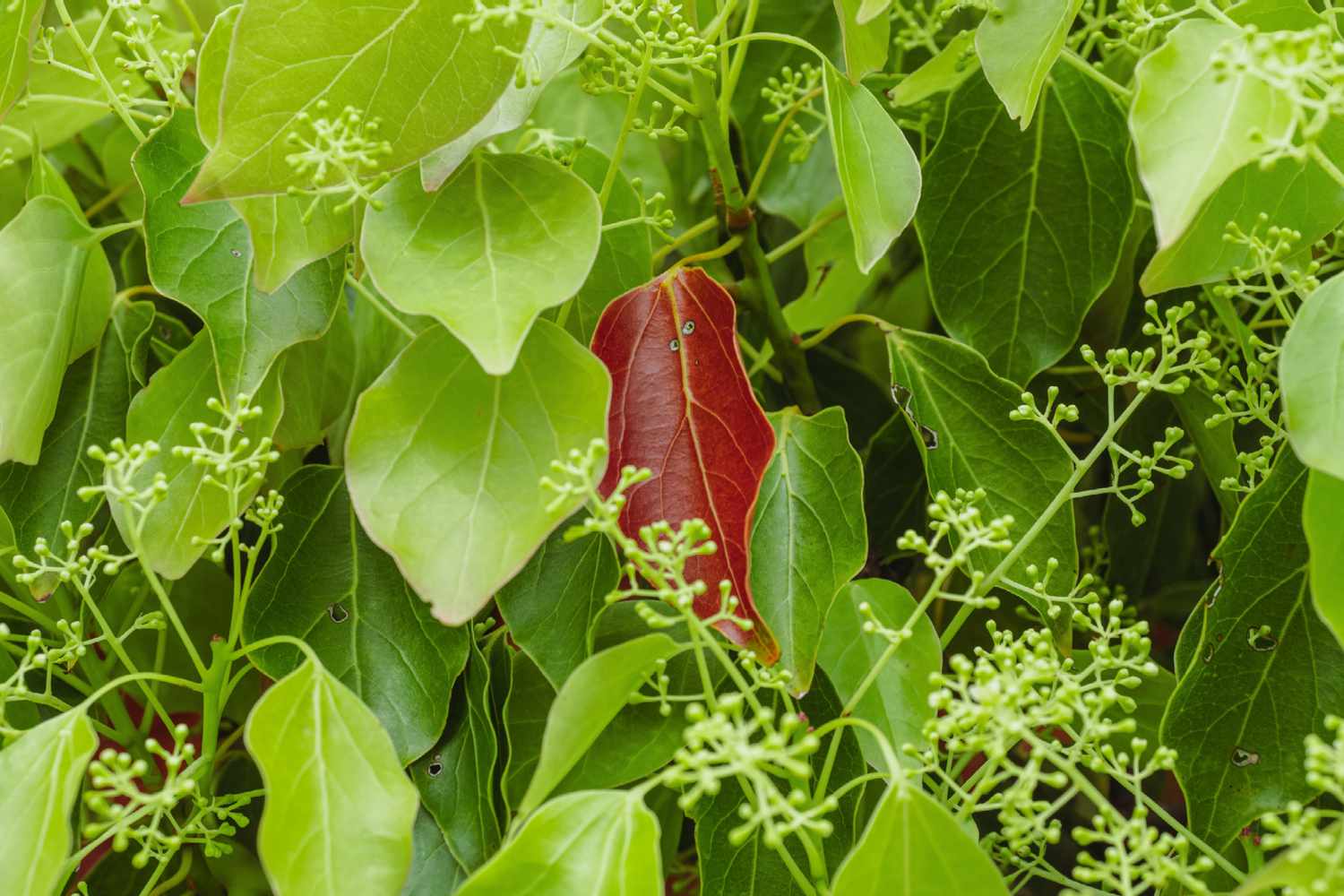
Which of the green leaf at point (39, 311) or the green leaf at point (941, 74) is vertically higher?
the green leaf at point (941, 74)

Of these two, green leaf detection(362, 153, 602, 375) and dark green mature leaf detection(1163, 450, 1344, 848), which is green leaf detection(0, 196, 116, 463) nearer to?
green leaf detection(362, 153, 602, 375)

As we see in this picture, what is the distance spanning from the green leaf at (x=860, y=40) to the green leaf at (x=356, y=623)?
0.31m

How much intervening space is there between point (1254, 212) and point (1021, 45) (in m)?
0.12

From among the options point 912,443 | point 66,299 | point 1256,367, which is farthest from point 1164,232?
point 66,299

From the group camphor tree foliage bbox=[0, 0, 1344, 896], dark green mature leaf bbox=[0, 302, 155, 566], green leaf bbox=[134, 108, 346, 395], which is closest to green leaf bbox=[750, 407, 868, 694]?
camphor tree foliage bbox=[0, 0, 1344, 896]

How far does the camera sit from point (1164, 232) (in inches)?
14.8

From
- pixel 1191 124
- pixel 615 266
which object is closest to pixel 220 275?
pixel 615 266

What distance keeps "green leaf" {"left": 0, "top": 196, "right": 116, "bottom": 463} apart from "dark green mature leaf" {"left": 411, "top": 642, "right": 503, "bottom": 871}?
22 cm

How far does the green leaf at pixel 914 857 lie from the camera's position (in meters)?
0.39

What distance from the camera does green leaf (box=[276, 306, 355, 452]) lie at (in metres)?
0.58

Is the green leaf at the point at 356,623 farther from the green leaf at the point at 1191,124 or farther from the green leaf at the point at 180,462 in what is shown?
the green leaf at the point at 1191,124

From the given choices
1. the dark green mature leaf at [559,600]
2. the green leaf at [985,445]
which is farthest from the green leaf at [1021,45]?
the dark green mature leaf at [559,600]

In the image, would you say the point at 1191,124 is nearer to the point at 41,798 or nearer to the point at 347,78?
the point at 347,78

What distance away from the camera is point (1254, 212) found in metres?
0.51
